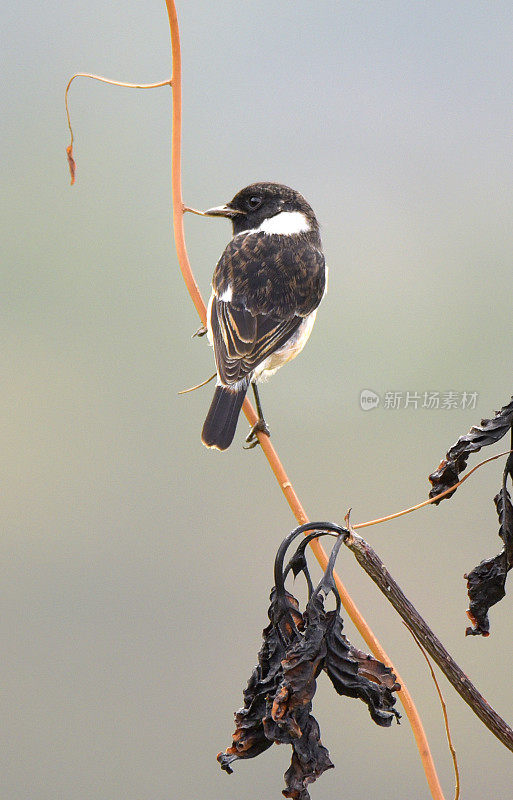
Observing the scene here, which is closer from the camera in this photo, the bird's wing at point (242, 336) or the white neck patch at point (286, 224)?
the bird's wing at point (242, 336)

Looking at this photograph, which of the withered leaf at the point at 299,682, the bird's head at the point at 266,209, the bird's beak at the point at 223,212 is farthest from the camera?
the bird's head at the point at 266,209

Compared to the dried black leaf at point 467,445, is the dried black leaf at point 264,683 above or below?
below

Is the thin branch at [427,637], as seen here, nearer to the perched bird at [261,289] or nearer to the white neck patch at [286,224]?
the perched bird at [261,289]

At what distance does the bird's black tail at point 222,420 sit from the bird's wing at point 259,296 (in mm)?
176

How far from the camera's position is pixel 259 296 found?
1.70m

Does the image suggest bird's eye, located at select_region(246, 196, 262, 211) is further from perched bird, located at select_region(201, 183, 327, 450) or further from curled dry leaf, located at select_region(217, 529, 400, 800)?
curled dry leaf, located at select_region(217, 529, 400, 800)

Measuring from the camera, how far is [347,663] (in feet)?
2.59

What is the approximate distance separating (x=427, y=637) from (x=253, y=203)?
1.28m

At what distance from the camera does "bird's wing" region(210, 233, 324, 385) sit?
1597 mm

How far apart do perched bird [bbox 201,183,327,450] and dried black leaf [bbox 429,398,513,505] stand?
0.59 metres

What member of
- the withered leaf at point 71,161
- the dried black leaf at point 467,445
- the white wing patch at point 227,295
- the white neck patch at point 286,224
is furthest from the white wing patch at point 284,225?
the dried black leaf at point 467,445

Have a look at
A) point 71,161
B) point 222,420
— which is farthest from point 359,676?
point 71,161

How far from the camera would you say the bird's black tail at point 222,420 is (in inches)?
47.8

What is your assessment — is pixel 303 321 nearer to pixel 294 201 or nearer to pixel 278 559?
pixel 294 201
